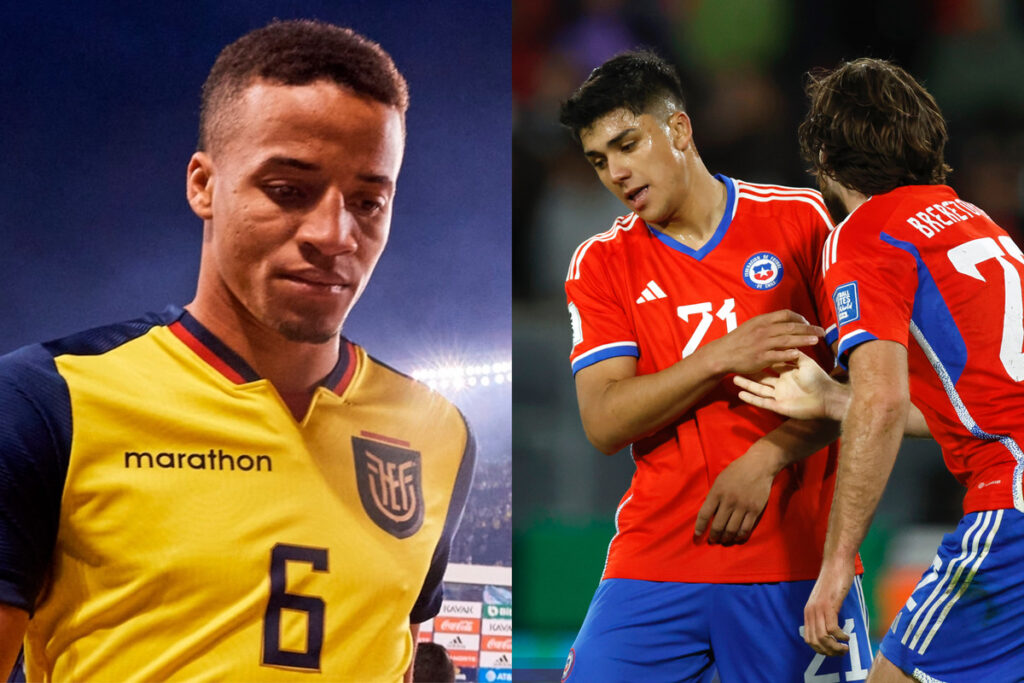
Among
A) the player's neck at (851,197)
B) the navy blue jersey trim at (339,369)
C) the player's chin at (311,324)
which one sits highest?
the player's neck at (851,197)

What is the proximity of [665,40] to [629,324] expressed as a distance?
1.18 metres

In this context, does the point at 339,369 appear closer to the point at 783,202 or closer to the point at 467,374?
the point at 467,374

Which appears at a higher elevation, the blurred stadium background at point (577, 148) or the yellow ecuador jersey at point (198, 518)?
the blurred stadium background at point (577, 148)

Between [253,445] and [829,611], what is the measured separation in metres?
1.20

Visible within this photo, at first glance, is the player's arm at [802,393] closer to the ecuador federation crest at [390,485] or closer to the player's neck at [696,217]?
the player's neck at [696,217]

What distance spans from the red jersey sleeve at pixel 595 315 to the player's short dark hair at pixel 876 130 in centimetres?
50

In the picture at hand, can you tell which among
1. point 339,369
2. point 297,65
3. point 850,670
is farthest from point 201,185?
point 850,670

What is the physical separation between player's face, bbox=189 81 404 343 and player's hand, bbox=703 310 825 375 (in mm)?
864

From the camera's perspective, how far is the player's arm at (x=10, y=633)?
5.74 feet

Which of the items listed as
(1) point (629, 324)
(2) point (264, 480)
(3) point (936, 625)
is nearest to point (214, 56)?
(2) point (264, 480)


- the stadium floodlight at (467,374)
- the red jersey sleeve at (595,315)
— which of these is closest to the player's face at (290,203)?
the stadium floodlight at (467,374)

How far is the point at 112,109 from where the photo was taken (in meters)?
2.17

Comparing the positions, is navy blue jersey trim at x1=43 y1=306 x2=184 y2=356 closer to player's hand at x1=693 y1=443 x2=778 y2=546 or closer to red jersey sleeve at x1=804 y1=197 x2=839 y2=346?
player's hand at x1=693 y1=443 x2=778 y2=546

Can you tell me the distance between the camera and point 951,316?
1551mm
